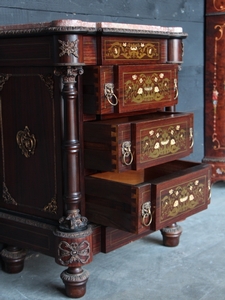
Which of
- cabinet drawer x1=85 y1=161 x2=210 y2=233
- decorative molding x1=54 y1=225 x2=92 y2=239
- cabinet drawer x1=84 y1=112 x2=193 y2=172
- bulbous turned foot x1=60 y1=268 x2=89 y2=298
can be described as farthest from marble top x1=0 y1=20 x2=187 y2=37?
bulbous turned foot x1=60 y1=268 x2=89 y2=298

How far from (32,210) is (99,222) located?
0.90ft

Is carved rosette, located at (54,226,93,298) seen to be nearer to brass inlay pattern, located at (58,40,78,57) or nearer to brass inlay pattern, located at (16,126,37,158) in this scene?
brass inlay pattern, located at (16,126,37,158)

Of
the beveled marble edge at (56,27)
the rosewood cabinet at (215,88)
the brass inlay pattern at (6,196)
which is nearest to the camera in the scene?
the beveled marble edge at (56,27)

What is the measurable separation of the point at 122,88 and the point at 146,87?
0.15 m

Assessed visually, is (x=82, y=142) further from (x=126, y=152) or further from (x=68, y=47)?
(x=68, y=47)

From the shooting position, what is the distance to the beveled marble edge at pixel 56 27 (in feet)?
5.54

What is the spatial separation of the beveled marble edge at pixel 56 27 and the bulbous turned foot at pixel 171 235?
3.38 feet

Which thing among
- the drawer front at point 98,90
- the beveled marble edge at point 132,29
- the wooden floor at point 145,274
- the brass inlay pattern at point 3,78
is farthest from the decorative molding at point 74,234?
the beveled marble edge at point 132,29

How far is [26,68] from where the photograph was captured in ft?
6.21

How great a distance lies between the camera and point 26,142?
1.94 metres

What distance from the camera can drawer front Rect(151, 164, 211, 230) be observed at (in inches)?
72.5

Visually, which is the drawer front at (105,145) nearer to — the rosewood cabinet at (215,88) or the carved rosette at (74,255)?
the carved rosette at (74,255)

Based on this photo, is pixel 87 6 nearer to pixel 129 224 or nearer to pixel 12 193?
pixel 12 193

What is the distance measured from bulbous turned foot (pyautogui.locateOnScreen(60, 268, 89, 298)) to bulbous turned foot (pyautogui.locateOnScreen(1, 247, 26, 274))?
30cm
